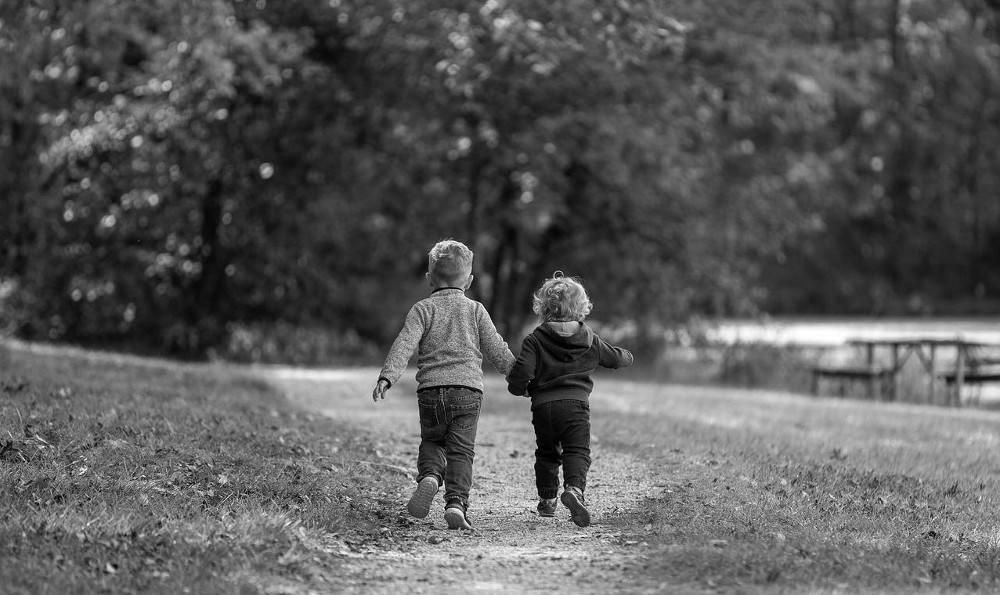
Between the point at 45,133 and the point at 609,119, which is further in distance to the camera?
the point at 45,133

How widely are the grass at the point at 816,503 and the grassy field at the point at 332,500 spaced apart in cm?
2

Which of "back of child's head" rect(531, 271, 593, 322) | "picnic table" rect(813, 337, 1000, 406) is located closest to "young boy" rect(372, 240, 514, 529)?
"back of child's head" rect(531, 271, 593, 322)

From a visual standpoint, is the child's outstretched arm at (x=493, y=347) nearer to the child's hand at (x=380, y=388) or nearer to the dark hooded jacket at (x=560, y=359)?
the dark hooded jacket at (x=560, y=359)

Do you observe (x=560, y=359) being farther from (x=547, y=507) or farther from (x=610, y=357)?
(x=547, y=507)

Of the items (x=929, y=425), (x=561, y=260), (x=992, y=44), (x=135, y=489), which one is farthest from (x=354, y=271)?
(x=992, y=44)

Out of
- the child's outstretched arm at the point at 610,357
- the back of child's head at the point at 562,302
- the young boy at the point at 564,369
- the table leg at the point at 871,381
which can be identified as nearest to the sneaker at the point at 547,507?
the young boy at the point at 564,369

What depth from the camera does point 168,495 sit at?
6234 millimetres

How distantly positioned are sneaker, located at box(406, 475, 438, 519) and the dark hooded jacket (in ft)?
2.25

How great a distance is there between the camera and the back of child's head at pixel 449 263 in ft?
21.0

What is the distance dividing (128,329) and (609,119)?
877cm

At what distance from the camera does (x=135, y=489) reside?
20.5ft

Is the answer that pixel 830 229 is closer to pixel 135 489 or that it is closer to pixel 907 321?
pixel 907 321

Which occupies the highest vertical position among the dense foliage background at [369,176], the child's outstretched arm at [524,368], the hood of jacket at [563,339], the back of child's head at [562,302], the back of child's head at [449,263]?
the dense foliage background at [369,176]

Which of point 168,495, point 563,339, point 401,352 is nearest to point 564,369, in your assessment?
point 563,339
